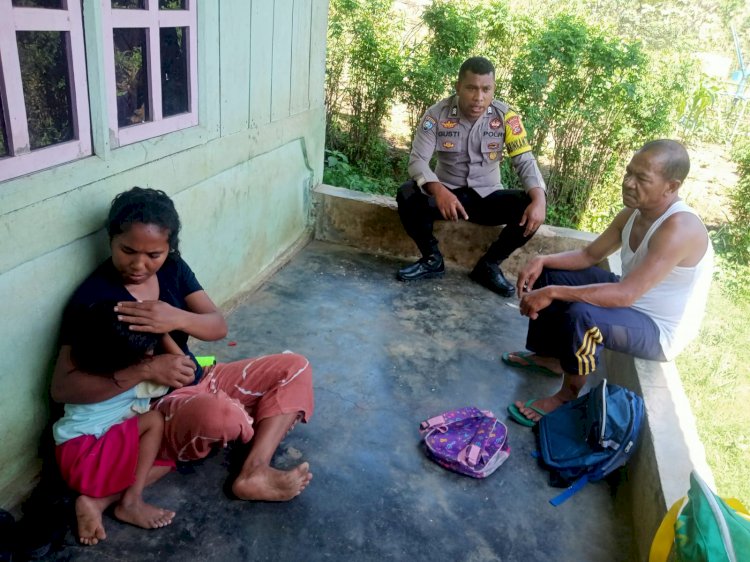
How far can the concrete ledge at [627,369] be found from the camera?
2137mm

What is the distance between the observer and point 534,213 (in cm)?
394

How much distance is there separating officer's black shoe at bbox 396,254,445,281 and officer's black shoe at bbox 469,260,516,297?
0.27 metres

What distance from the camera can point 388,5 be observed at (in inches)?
255

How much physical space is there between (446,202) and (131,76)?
2.22m

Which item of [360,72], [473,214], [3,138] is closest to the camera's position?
[3,138]

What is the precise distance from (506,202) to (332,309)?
1.50 metres

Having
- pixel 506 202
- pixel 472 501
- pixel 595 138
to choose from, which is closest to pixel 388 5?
pixel 595 138

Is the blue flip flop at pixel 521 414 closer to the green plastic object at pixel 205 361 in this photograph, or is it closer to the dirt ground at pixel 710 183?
the green plastic object at pixel 205 361

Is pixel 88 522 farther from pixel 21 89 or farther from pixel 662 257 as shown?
pixel 662 257

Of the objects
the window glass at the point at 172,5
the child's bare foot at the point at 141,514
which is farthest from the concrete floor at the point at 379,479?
the window glass at the point at 172,5

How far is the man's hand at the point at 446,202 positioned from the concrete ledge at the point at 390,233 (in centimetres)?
42

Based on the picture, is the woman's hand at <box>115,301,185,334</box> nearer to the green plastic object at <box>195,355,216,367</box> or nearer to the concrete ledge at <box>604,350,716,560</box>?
the green plastic object at <box>195,355,216,367</box>

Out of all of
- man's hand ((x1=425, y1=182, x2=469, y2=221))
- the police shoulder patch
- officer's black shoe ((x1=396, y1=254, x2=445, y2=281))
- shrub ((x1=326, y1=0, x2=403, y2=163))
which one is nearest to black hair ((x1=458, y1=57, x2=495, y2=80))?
the police shoulder patch

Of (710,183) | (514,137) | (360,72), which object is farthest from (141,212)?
(710,183)
